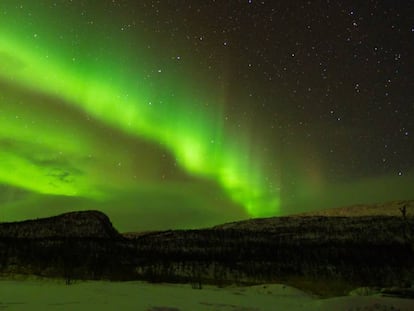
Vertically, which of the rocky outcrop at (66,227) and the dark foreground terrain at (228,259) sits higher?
the rocky outcrop at (66,227)

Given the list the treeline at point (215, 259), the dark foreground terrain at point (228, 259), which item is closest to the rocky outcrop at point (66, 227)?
the treeline at point (215, 259)

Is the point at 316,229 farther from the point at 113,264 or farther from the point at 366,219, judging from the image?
the point at 113,264

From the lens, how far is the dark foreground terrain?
6812cm

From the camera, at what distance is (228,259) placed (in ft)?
244

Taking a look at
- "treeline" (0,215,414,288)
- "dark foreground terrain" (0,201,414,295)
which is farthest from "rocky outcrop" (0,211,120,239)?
"dark foreground terrain" (0,201,414,295)

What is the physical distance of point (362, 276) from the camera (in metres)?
69.5

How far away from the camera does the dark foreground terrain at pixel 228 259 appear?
68.1m

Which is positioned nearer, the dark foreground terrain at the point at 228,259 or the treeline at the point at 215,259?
the dark foreground terrain at the point at 228,259

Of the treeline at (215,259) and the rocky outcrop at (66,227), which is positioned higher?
the rocky outcrop at (66,227)

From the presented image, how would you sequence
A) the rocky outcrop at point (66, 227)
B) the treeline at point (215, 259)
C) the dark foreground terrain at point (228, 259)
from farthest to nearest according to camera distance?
the rocky outcrop at point (66, 227) → the treeline at point (215, 259) → the dark foreground terrain at point (228, 259)

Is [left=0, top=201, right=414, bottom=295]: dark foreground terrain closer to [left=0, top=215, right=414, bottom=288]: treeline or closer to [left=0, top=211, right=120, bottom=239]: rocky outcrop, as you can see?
[left=0, top=215, right=414, bottom=288]: treeline

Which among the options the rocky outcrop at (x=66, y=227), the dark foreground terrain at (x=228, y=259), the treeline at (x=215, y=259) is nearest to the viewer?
the dark foreground terrain at (x=228, y=259)

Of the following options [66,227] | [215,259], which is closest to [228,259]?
[215,259]

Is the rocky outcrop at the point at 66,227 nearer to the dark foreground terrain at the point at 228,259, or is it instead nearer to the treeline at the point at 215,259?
the treeline at the point at 215,259
